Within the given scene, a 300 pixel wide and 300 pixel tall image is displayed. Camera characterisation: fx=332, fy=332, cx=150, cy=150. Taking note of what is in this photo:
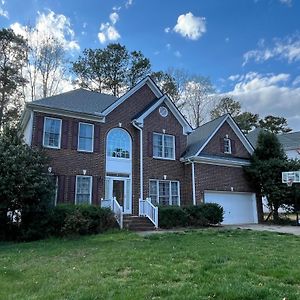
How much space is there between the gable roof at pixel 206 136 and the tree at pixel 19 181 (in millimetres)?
9402

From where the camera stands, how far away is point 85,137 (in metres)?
18.3

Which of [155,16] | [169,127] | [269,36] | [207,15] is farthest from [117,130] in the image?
[269,36]

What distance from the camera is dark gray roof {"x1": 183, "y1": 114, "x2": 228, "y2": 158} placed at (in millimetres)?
20953

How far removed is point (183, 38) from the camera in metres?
18.1

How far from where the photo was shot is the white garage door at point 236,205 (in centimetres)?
2092

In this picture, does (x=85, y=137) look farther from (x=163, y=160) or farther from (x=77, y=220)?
(x=77, y=220)

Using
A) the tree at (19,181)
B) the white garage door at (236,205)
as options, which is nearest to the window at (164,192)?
the white garage door at (236,205)

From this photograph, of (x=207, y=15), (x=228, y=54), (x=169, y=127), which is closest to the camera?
(x=207, y=15)

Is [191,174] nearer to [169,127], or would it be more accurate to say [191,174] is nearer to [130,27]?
[169,127]

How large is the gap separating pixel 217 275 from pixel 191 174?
1429cm

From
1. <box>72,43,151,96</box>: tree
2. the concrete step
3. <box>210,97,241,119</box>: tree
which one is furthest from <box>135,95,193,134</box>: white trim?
<box>210,97,241,119</box>: tree

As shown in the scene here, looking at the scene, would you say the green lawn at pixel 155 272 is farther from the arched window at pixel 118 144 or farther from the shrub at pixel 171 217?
the arched window at pixel 118 144

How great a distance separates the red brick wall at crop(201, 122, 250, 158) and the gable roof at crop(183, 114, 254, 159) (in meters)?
0.25

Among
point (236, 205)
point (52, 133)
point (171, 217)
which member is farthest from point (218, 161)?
point (52, 133)
